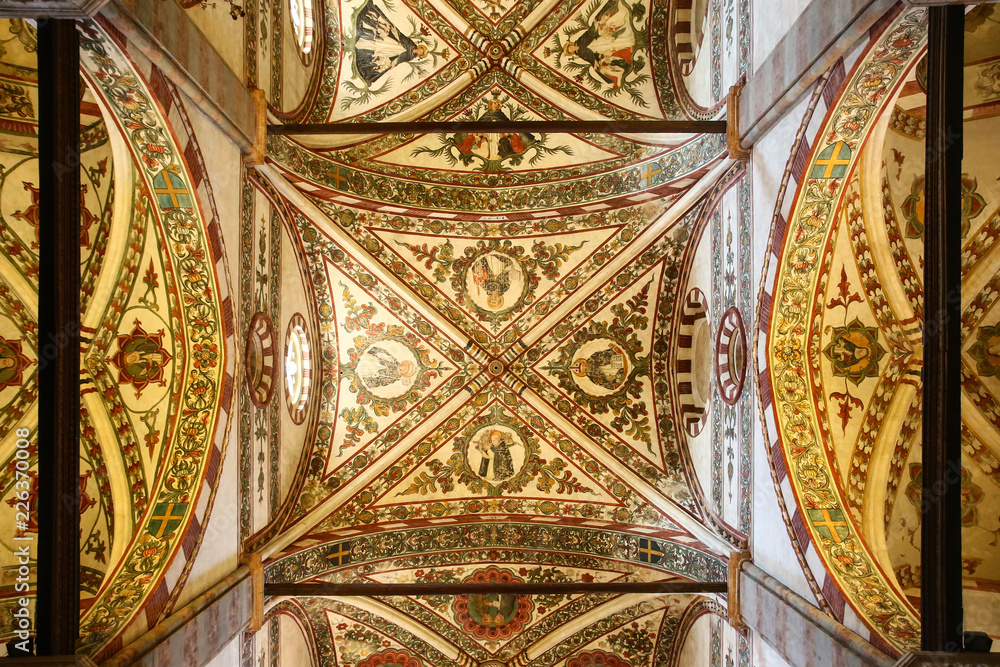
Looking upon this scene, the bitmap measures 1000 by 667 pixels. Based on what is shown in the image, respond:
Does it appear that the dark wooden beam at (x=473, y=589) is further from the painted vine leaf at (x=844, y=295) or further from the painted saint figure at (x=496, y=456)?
the painted vine leaf at (x=844, y=295)

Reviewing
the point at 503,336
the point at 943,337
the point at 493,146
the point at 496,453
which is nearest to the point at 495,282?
the point at 503,336

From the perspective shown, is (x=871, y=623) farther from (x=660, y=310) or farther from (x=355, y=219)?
(x=355, y=219)

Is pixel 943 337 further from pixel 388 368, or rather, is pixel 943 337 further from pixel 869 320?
pixel 388 368

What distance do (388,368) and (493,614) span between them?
315 centimetres

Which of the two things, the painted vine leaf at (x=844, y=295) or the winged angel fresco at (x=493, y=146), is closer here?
the painted vine leaf at (x=844, y=295)

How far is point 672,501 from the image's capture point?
7.69 metres

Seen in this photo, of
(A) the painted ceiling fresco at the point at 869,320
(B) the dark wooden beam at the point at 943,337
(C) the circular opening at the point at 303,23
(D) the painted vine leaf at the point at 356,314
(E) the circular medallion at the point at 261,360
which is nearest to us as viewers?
(B) the dark wooden beam at the point at 943,337

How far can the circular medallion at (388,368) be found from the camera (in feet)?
27.1

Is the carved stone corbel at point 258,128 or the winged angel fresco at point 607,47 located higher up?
the winged angel fresco at point 607,47

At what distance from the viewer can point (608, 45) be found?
7.82 m

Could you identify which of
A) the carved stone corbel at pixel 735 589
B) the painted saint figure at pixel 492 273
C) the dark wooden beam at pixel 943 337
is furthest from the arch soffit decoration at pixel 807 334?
the painted saint figure at pixel 492 273

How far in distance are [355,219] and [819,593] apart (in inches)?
233

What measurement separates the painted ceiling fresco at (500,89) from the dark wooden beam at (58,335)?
3.95 meters

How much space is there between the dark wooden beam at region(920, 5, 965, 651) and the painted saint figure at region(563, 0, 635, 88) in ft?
14.4
